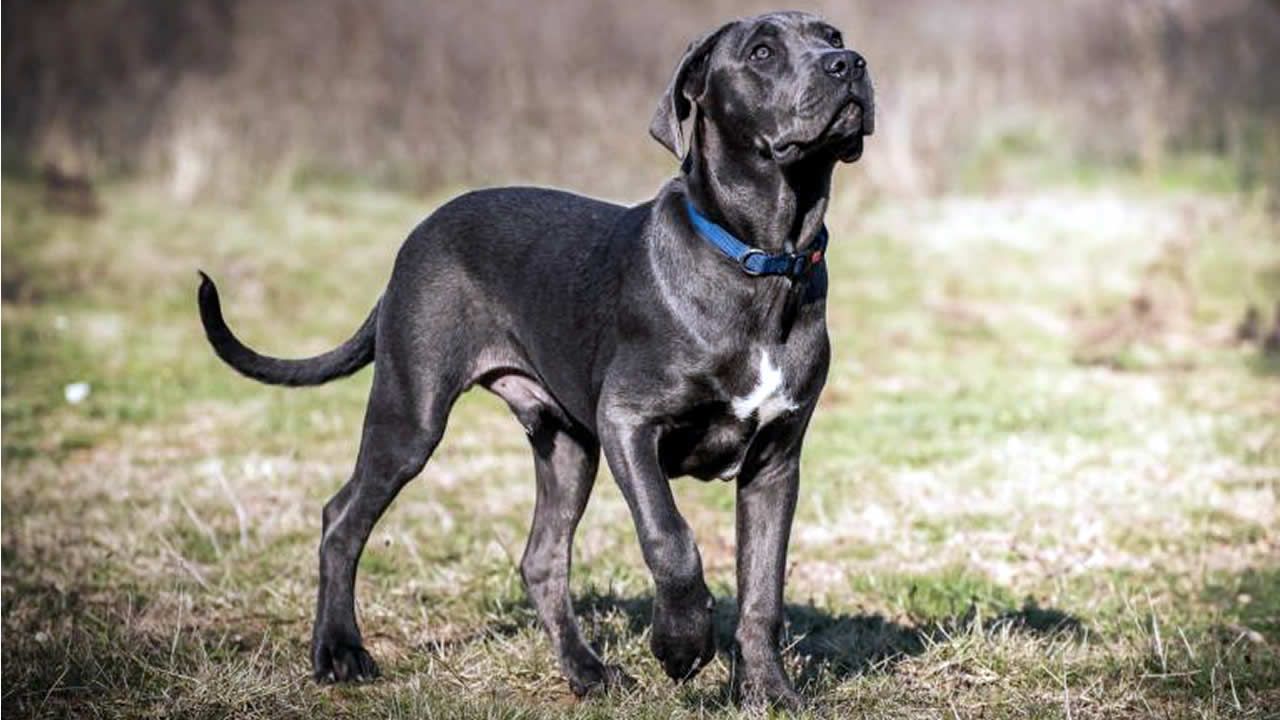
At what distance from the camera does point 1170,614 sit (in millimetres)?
5973

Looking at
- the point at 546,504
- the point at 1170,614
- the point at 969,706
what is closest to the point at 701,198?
the point at 546,504

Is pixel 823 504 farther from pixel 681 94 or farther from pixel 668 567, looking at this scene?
pixel 668 567

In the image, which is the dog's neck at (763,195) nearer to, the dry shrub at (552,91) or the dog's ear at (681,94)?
the dog's ear at (681,94)

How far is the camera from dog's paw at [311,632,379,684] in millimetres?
5031

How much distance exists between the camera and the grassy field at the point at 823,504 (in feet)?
16.2

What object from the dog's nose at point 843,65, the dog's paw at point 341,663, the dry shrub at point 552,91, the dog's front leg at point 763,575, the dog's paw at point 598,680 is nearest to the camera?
the dog's nose at point 843,65

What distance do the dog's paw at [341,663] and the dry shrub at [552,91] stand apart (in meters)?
12.3

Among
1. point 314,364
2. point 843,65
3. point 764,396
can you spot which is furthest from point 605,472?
point 843,65

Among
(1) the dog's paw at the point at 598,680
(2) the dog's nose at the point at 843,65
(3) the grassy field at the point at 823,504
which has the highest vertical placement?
(2) the dog's nose at the point at 843,65

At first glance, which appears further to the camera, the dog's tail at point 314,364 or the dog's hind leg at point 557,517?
the dog's tail at point 314,364

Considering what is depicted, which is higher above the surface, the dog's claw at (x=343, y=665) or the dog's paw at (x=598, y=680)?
the dog's paw at (x=598, y=680)

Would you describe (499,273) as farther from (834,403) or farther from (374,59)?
(374,59)

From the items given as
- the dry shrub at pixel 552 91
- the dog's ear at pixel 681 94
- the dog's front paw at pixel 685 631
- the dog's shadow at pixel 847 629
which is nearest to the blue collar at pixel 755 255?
the dog's ear at pixel 681 94

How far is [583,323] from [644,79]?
14.6m
